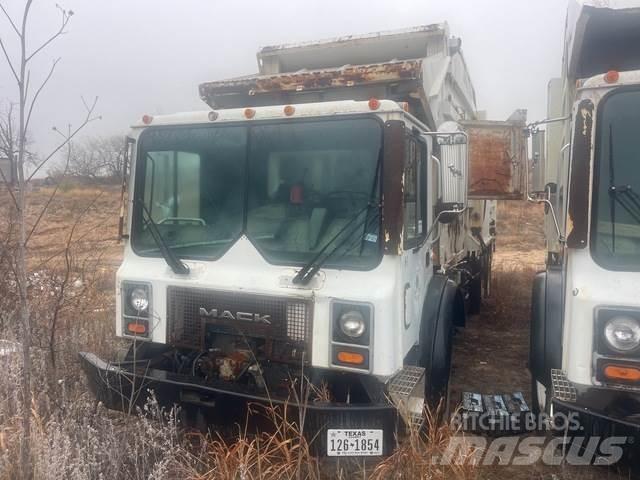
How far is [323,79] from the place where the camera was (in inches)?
156

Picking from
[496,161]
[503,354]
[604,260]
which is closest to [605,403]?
[604,260]

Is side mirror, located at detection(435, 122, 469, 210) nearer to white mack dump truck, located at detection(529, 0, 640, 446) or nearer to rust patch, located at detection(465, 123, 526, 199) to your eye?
white mack dump truck, located at detection(529, 0, 640, 446)

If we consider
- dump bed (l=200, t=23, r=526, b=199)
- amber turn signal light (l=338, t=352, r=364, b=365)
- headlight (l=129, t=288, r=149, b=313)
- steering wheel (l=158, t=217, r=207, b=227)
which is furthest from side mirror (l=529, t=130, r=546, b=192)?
headlight (l=129, t=288, r=149, b=313)

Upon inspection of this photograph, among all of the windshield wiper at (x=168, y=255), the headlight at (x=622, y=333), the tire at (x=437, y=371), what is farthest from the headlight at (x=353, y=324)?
the headlight at (x=622, y=333)

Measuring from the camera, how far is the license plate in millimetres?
→ 2824

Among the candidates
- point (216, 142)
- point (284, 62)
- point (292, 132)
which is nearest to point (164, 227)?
point (216, 142)

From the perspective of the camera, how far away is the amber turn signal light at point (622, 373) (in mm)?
2520

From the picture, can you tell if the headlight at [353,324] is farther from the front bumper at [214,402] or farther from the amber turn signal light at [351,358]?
the front bumper at [214,402]

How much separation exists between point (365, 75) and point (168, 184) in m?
1.62

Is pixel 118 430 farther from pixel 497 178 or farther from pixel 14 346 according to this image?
pixel 497 178

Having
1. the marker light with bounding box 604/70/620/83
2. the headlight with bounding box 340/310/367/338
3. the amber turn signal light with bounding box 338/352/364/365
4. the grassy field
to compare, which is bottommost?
the grassy field

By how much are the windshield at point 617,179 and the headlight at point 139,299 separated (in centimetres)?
270

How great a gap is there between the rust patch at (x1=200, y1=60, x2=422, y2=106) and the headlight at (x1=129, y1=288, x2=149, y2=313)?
1.78 m

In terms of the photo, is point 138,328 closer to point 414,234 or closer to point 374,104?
point 414,234
